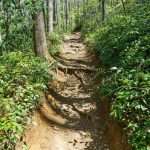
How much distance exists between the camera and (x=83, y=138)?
23.6 ft

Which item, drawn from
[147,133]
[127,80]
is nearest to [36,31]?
[127,80]

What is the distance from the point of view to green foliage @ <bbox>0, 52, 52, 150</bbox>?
474cm

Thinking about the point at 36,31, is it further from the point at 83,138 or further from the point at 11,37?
the point at 83,138

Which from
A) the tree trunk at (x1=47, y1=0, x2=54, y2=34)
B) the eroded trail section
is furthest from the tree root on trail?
the tree trunk at (x1=47, y1=0, x2=54, y2=34)

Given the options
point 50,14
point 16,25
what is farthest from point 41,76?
point 50,14

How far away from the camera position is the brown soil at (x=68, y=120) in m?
6.71

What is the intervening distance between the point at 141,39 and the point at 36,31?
3.84m

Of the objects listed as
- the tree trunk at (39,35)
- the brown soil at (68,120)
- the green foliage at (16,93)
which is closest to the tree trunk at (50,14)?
the brown soil at (68,120)

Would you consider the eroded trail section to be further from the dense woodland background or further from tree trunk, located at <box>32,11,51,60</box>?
tree trunk, located at <box>32,11,51,60</box>

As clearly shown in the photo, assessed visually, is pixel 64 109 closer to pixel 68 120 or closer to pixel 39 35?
pixel 68 120

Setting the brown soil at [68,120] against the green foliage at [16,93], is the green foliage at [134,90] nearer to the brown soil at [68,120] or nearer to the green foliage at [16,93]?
the brown soil at [68,120]

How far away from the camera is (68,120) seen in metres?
8.09

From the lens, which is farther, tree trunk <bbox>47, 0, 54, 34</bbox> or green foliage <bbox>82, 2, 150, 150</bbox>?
tree trunk <bbox>47, 0, 54, 34</bbox>

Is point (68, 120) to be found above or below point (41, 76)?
below
